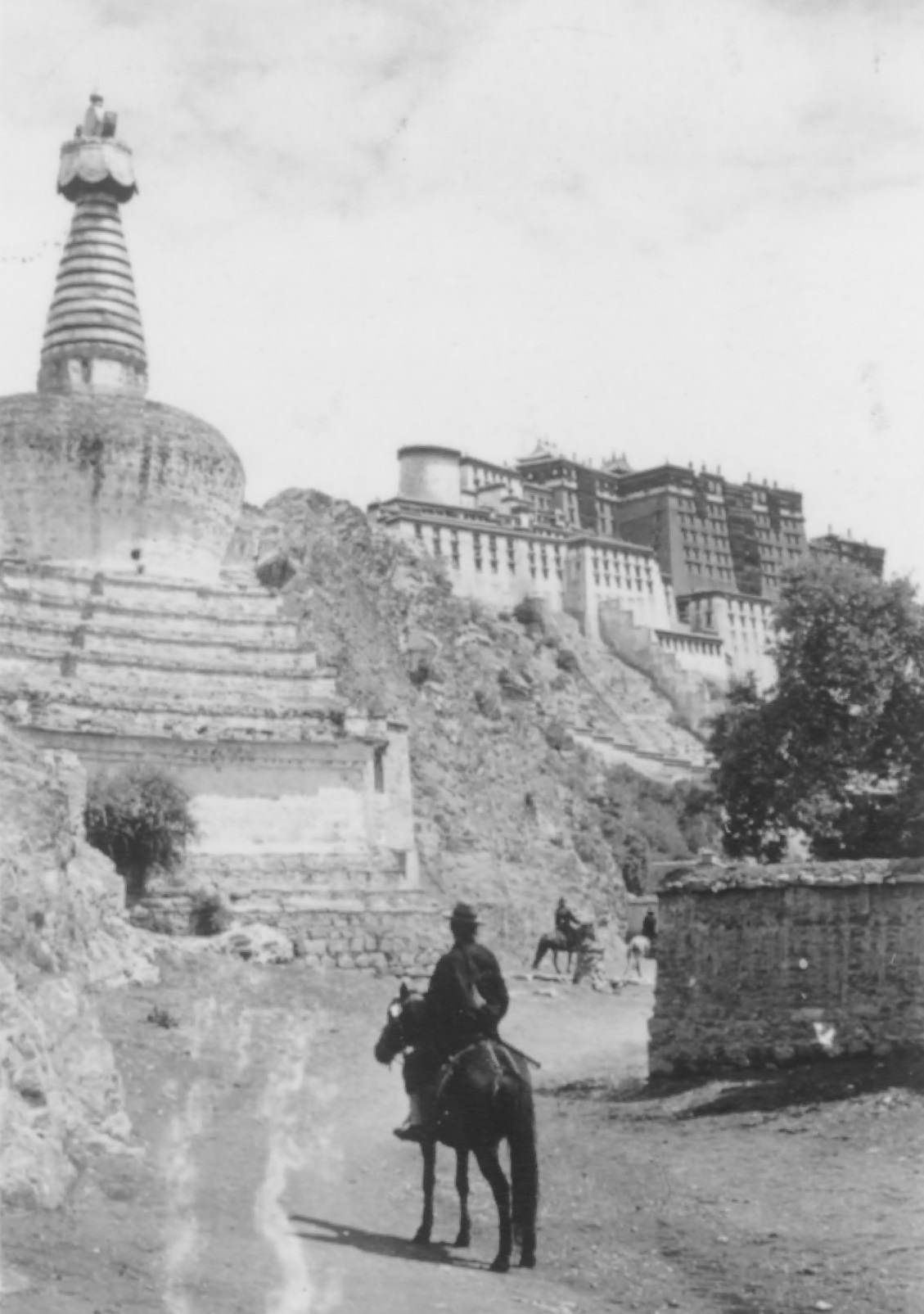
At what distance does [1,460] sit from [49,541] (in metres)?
2.51

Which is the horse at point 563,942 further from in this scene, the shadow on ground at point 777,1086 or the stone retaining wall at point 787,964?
the shadow on ground at point 777,1086

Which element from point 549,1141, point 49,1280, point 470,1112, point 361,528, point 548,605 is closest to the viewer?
point 49,1280

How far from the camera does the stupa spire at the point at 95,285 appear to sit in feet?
148

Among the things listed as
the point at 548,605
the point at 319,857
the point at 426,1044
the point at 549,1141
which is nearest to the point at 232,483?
the point at 319,857

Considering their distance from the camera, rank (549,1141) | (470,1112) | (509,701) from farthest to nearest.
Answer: (509,701)
(549,1141)
(470,1112)

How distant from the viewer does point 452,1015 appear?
1226 cm

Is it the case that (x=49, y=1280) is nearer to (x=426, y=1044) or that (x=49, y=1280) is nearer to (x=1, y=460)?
(x=426, y=1044)

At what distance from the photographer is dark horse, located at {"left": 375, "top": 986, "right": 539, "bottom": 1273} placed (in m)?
11.4

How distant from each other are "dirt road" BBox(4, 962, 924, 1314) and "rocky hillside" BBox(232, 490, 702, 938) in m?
16.9

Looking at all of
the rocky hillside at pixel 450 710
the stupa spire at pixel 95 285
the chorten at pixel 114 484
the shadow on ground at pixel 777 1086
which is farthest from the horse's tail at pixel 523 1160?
the stupa spire at pixel 95 285

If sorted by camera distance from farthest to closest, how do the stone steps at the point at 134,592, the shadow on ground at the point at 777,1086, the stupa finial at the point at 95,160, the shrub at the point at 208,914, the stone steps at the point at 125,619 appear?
the stupa finial at the point at 95,160 → the stone steps at the point at 134,592 → the stone steps at the point at 125,619 → the shrub at the point at 208,914 → the shadow on ground at the point at 777,1086

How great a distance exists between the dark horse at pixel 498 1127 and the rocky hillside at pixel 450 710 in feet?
77.4

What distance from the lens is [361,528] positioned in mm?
66688

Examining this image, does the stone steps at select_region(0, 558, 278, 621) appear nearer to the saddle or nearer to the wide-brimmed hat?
the wide-brimmed hat
